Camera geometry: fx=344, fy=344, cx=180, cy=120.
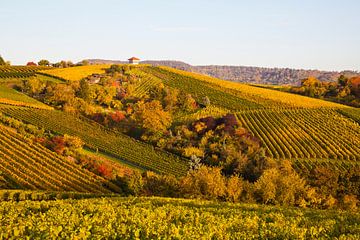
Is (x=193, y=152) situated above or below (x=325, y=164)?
above

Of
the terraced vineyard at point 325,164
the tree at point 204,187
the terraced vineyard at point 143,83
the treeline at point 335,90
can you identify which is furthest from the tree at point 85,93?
the treeline at point 335,90

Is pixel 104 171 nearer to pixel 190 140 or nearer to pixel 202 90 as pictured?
pixel 190 140

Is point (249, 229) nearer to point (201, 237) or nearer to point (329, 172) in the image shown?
point (201, 237)

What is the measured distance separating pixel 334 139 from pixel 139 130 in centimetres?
4517

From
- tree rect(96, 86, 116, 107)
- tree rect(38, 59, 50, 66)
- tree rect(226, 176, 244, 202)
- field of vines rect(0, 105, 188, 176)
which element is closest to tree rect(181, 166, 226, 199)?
tree rect(226, 176, 244, 202)

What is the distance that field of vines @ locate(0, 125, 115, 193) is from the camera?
43.5m

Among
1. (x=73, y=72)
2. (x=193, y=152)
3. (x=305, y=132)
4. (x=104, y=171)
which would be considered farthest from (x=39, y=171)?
(x=73, y=72)

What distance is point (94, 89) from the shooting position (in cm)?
10244

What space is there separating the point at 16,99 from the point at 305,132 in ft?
232

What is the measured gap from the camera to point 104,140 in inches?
2805

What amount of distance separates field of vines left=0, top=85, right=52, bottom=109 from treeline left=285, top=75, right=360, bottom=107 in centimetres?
9532

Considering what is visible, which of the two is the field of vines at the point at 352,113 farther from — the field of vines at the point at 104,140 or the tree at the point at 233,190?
the tree at the point at 233,190

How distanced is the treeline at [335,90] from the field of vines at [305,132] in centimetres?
3059

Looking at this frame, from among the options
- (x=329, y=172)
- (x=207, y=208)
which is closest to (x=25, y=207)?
(x=207, y=208)
